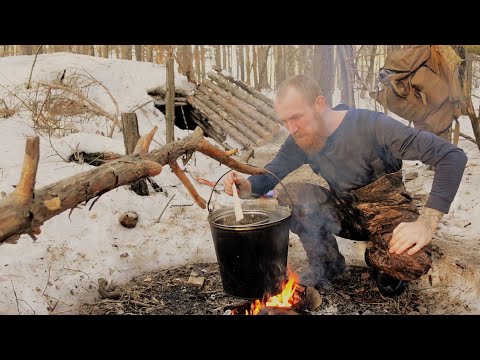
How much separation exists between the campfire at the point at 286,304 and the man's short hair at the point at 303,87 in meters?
1.30

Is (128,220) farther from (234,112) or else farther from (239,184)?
(234,112)

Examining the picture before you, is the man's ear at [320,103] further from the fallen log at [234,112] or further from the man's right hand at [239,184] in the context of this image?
the fallen log at [234,112]

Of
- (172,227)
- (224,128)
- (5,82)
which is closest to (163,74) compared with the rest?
(224,128)

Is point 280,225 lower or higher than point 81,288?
higher

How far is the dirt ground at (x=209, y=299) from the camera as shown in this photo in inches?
114

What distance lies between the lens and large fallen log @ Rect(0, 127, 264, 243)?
1665 mm

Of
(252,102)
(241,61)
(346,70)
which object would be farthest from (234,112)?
(241,61)

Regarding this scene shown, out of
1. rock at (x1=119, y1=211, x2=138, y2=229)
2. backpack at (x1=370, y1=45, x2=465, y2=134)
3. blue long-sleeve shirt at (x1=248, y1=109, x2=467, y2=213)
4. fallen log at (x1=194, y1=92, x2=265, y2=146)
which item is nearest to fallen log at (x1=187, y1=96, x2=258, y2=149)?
fallen log at (x1=194, y1=92, x2=265, y2=146)

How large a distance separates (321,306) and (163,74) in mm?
7715

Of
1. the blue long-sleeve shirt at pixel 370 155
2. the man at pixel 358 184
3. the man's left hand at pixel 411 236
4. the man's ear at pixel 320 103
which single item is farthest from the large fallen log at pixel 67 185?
the man's left hand at pixel 411 236

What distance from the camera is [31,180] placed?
1.69 meters

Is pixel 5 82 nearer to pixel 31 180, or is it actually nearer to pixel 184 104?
pixel 184 104

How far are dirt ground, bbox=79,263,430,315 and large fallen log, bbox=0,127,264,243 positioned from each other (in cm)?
108
